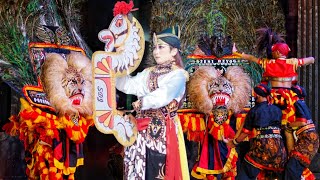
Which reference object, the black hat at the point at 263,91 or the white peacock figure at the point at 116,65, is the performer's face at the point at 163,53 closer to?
the white peacock figure at the point at 116,65

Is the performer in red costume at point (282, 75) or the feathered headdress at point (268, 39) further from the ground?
the feathered headdress at point (268, 39)

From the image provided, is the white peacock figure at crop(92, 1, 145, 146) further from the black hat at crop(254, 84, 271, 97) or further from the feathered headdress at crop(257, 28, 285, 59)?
the feathered headdress at crop(257, 28, 285, 59)

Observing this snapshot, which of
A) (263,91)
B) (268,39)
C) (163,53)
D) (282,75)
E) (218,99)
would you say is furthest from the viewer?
(218,99)

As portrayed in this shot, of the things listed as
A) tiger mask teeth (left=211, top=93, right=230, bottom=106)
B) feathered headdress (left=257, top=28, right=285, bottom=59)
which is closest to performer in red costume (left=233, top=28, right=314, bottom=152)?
feathered headdress (left=257, top=28, right=285, bottom=59)

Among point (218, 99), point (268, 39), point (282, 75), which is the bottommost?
point (218, 99)

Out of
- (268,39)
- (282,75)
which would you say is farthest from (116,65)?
(268,39)

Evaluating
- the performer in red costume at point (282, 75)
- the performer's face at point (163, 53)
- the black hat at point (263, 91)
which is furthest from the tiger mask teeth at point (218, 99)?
the performer's face at point (163, 53)

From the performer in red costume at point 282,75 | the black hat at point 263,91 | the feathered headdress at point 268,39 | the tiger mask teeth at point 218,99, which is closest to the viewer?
the black hat at point 263,91

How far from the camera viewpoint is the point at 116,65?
5773mm

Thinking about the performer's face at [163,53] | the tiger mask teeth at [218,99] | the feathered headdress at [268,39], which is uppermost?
the feathered headdress at [268,39]

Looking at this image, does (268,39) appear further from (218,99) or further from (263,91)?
(218,99)

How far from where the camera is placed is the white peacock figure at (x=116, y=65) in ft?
18.5

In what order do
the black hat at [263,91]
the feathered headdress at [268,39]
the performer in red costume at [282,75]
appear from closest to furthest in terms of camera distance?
the black hat at [263,91]
the performer in red costume at [282,75]
the feathered headdress at [268,39]

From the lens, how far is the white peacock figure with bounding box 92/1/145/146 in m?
5.65
